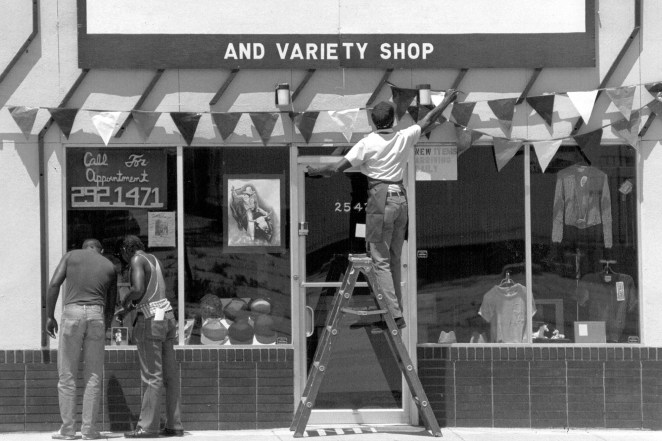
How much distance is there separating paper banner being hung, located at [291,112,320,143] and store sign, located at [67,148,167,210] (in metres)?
1.26

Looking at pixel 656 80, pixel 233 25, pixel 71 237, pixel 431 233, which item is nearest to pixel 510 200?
pixel 431 233

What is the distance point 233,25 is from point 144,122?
3.88ft

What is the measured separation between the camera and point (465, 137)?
1067 centimetres

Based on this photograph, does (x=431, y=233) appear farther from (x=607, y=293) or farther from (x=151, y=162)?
(x=151, y=162)

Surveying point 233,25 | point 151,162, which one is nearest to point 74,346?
point 151,162

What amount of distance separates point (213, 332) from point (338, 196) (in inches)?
66.7

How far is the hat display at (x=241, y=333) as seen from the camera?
35.6ft

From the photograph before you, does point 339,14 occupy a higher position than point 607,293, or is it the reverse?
point 339,14

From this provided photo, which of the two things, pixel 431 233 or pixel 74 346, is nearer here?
pixel 74 346

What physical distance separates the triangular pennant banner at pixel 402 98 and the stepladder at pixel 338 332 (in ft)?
4.96

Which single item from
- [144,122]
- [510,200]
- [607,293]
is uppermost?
[144,122]

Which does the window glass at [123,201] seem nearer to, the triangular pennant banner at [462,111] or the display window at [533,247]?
the display window at [533,247]

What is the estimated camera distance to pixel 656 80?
35.2 ft

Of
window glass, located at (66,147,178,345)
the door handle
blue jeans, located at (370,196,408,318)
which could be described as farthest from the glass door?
window glass, located at (66,147,178,345)
